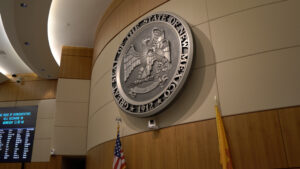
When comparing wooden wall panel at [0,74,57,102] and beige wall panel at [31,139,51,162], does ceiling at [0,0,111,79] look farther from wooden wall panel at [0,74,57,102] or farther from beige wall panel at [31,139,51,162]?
beige wall panel at [31,139,51,162]

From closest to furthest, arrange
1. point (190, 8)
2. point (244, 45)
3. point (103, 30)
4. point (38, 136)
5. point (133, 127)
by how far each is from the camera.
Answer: point (244, 45) < point (190, 8) < point (133, 127) < point (103, 30) < point (38, 136)

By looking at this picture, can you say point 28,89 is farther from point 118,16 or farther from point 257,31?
point 257,31

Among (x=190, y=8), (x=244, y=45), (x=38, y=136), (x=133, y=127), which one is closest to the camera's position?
(x=244, y=45)

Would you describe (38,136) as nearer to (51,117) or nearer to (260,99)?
(51,117)

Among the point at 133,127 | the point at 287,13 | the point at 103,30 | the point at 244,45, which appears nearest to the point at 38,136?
the point at 103,30

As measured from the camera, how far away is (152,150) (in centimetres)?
414

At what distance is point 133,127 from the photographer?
459 cm

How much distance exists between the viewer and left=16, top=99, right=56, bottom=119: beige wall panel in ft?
30.9

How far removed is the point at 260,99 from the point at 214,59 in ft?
2.79

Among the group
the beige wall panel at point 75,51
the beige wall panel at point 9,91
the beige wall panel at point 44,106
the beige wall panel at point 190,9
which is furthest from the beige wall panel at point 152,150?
the beige wall panel at point 9,91

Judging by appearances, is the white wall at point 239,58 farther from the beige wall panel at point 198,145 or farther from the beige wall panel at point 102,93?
the beige wall panel at point 102,93

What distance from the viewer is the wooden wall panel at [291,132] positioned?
2.92m

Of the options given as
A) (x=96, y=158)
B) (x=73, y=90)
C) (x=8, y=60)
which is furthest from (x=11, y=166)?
(x=96, y=158)

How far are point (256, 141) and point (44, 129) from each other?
25.8 ft
